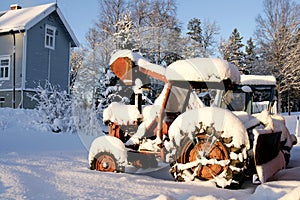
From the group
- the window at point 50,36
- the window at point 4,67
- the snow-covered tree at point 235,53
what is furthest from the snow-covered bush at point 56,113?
the snow-covered tree at point 235,53

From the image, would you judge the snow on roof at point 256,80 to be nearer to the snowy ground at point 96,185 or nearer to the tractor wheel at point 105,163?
the snowy ground at point 96,185

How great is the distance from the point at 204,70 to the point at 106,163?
6.81 feet

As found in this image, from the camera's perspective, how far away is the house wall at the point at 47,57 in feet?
66.8

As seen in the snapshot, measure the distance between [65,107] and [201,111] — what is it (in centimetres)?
949

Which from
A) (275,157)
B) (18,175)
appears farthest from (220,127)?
(18,175)

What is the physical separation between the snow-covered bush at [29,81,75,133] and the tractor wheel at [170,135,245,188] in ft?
26.7

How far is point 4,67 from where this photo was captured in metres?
20.8

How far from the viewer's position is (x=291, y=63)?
28109 millimetres

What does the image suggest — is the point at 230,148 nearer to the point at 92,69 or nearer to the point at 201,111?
the point at 201,111

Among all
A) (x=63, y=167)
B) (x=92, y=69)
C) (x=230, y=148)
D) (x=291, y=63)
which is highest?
(x=291, y=63)

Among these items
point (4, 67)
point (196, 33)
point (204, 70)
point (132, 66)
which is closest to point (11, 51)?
point (4, 67)

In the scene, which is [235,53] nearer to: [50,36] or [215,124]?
[50,36]

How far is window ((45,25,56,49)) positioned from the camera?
21609 mm

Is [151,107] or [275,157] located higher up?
[151,107]
